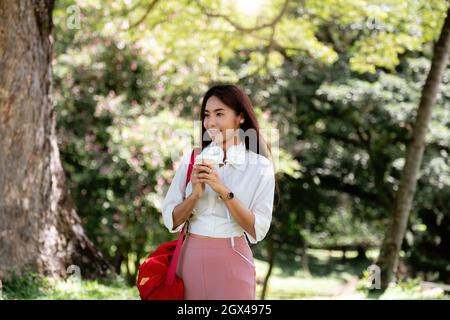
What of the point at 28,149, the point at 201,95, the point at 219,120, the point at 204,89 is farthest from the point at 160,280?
the point at 204,89

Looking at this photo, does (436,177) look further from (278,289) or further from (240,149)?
(240,149)

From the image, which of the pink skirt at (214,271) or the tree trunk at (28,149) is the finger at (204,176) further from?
the tree trunk at (28,149)

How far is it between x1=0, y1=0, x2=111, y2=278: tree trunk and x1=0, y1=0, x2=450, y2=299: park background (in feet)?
0.80

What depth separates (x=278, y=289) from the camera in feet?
60.2

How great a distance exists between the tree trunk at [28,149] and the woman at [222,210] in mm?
3103

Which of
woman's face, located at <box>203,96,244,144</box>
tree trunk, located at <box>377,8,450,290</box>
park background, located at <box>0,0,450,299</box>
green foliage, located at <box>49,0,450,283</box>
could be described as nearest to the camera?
woman's face, located at <box>203,96,244,144</box>

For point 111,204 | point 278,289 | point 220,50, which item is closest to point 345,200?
point 278,289

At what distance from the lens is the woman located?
2.58m

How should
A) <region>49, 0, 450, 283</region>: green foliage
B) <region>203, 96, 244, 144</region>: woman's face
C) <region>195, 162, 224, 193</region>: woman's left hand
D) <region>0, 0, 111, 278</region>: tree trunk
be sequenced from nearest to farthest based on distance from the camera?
<region>195, 162, 224, 193</region>: woman's left hand, <region>203, 96, 244, 144</region>: woman's face, <region>0, 0, 111, 278</region>: tree trunk, <region>49, 0, 450, 283</region>: green foliage

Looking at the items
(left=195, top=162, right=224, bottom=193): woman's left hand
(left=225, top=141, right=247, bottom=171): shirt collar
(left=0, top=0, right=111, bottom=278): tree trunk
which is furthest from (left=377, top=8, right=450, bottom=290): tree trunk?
(left=195, top=162, right=224, bottom=193): woman's left hand

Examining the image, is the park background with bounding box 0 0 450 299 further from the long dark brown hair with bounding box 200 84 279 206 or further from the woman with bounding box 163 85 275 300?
the long dark brown hair with bounding box 200 84 279 206

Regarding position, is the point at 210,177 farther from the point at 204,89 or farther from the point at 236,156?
the point at 204,89

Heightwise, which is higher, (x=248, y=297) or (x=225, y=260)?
(x=225, y=260)
